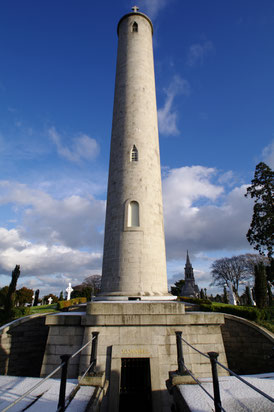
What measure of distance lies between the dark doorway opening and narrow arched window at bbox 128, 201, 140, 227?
6.64 meters

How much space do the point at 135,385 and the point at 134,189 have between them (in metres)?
8.98

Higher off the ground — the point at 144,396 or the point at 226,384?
the point at 226,384

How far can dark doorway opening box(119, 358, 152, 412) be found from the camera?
284 inches

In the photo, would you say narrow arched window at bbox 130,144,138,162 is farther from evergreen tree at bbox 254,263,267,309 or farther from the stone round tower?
evergreen tree at bbox 254,263,267,309

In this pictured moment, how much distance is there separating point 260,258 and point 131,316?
53.1 metres

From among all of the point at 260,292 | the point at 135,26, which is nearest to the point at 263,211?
the point at 260,292

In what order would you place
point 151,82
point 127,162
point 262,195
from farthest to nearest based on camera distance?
point 262,195 → point 151,82 → point 127,162

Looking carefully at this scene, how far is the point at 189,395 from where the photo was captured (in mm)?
4699

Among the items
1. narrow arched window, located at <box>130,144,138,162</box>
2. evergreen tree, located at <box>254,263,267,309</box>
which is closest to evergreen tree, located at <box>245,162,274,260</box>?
evergreen tree, located at <box>254,263,267,309</box>

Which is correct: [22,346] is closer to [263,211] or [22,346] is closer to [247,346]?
[247,346]

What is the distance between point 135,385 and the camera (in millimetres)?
7477

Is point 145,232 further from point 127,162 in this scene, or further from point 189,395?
point 189,395

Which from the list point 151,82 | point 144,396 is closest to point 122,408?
point 144,396

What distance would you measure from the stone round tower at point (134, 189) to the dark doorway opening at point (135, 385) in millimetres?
3780
